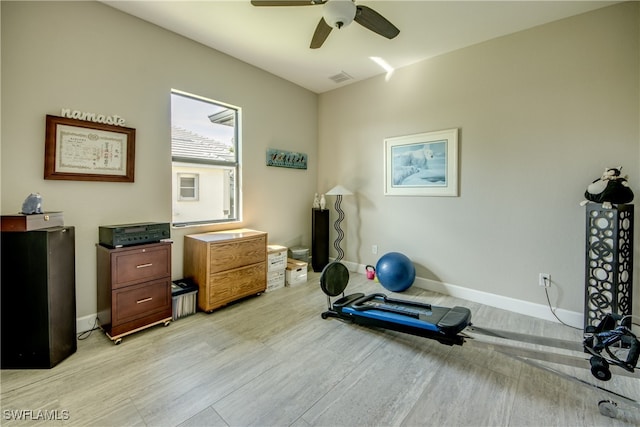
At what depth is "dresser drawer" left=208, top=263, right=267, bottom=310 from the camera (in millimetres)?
2895

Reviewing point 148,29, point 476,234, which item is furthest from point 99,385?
point 476,234

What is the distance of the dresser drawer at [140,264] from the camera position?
229 centimetres

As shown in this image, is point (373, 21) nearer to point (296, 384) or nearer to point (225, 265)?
point (225, 265)

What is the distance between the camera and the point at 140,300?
243cm

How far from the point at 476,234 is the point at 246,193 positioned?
294 centimetres

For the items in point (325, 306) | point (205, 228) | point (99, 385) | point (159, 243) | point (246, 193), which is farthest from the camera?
point (246, 193)

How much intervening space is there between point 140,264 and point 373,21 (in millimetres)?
2863

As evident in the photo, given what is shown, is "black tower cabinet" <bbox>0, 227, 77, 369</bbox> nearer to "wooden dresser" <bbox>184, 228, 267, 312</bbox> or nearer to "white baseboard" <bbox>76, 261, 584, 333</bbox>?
"white baseboard" <bbox>76, 261, 584, 333</bbox>

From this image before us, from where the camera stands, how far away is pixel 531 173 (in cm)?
→ 288

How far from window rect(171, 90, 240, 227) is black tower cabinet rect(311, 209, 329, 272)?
122 centimetres

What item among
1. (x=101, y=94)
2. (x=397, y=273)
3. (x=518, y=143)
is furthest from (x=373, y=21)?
(x=397, y=273)

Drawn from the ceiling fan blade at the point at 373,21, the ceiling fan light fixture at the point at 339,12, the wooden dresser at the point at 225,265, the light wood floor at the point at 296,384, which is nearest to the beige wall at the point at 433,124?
the wooden dresser at the point at 225,265

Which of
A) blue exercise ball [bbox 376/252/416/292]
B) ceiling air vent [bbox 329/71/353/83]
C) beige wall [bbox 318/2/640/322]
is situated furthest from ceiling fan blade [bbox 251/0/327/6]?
blue exercise ball [bbox 376/252/416/292]

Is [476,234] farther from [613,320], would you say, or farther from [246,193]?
[246,193]
